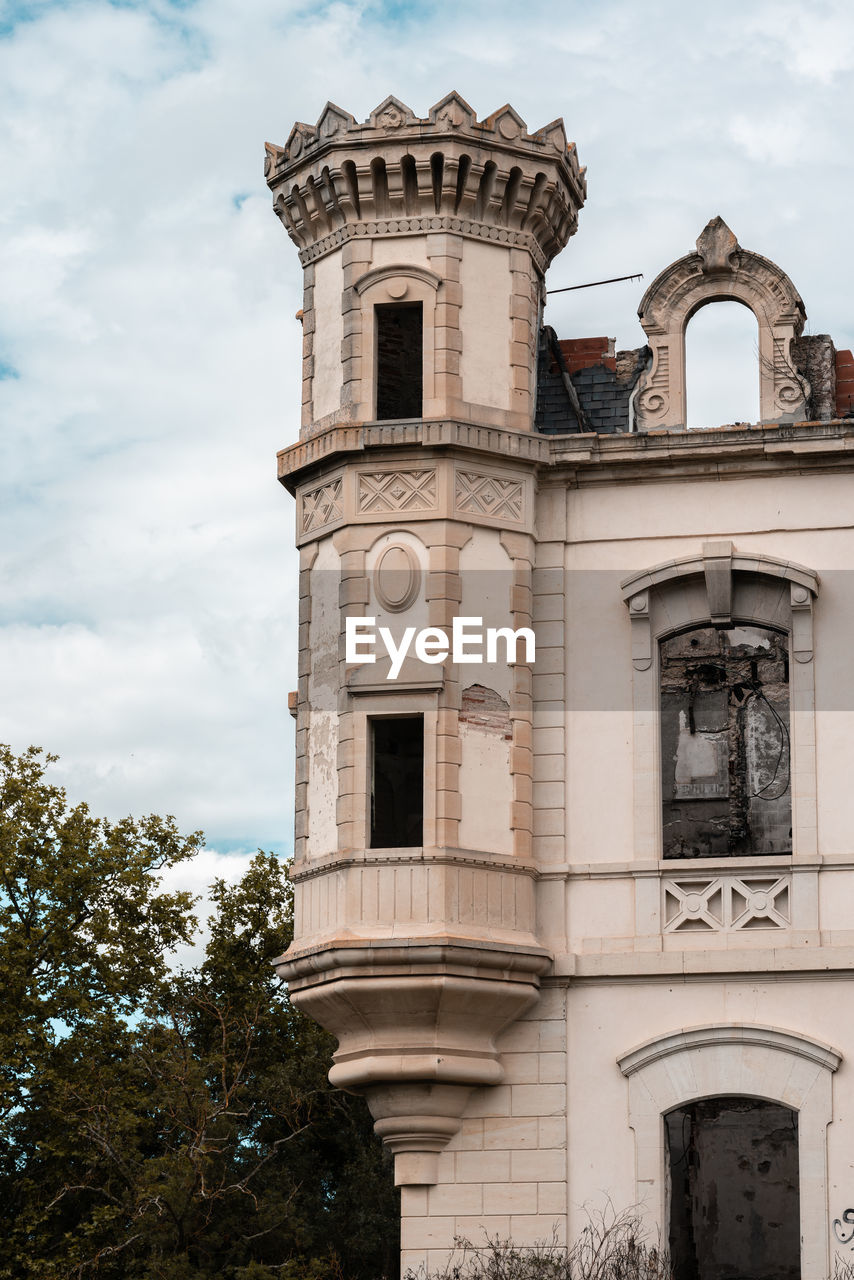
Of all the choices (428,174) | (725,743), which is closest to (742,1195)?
(725,743)

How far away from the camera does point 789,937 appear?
23328 millimetres

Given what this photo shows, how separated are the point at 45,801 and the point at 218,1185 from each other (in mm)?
10709

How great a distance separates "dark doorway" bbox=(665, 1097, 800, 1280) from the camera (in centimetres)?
2798

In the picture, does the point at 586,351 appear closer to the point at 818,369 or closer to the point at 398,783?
the point at 818,369

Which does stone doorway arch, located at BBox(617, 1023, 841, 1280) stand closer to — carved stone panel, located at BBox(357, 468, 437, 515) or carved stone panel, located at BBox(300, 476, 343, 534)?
carved stone panel, located at BBox(357, 468, 437, 515)

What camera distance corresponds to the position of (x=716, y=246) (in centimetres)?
2577

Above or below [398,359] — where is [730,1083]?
below

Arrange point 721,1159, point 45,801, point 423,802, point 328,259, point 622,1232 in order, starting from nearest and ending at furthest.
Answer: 1. point 622,1232
2. point 423,802
3. point 328,259
4. point 721,1159
5. point 45,801

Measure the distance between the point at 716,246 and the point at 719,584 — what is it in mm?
4173

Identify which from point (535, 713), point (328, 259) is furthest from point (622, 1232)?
point (328, 259)

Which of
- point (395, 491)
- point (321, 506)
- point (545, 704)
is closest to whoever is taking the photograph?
point (545, 704)

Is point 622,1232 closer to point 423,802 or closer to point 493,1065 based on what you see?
point 493,1065

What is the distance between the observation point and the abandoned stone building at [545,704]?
23.3 m

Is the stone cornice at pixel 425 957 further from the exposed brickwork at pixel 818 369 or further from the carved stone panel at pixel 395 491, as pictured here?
the exposed brickwork at pixel 818 369
